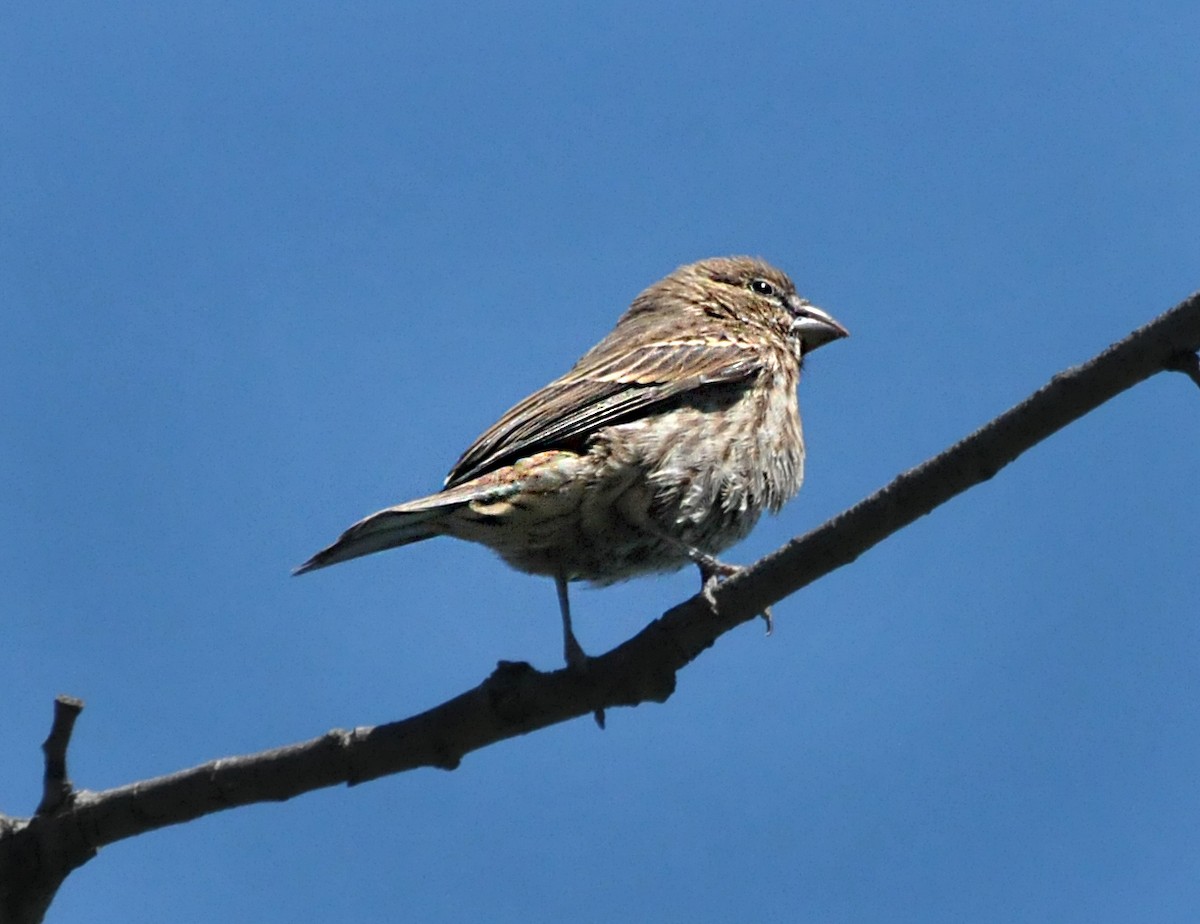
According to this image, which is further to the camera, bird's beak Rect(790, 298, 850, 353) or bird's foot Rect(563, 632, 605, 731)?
bird's beak Rect(790, 298, 850, 353)

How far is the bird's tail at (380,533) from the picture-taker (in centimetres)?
589

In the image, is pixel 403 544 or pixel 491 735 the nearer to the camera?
pixel 491 735

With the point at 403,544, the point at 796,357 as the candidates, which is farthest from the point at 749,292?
the point at 403,544

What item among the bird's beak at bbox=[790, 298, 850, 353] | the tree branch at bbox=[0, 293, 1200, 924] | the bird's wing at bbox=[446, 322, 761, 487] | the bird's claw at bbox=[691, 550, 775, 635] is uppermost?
the bird's beak at bbox=[790, 298, 850, 353]

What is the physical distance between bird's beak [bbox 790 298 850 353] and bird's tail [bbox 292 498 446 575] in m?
3.27

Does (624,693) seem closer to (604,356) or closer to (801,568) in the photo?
(801,568)

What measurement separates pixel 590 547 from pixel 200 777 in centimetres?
245

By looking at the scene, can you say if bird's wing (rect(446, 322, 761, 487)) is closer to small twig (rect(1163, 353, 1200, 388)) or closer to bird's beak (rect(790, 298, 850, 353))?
bird's beak (rect(790, 298, 850, 353))

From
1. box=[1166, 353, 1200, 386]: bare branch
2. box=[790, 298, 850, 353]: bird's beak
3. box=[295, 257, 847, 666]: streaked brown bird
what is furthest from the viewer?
box=[790, 298, 850, 353]: bird's beak

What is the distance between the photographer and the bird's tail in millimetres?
5887

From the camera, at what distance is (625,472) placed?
6664 mm

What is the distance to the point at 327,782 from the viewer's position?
4.80 metres

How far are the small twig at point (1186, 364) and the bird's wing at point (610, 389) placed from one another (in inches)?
120

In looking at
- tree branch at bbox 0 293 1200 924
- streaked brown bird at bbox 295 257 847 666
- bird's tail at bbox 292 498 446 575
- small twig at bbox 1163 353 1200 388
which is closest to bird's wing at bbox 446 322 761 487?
streaked brown bird at bbox 295 257 847 666
